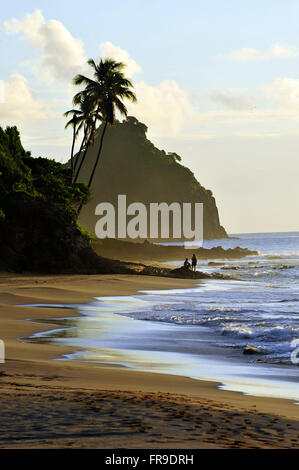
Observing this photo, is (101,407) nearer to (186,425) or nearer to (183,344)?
(186,425)

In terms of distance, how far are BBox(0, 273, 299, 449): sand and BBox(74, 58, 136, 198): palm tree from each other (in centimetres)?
3736

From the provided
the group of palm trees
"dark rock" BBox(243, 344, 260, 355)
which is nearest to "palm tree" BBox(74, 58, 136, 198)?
the group of palm trees

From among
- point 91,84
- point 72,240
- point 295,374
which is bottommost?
point 295,374

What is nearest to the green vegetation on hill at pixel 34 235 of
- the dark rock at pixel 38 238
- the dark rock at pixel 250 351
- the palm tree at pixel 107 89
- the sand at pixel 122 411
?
the dark rock at pixel 38 238

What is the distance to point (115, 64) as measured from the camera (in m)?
46.2

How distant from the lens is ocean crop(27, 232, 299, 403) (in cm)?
859

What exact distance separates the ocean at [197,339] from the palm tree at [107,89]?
26.6 metres

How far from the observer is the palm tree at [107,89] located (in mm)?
44875

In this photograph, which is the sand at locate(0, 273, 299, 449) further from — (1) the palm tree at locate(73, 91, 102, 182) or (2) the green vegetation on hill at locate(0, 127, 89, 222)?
(1) the palm tree at locate(73, 91, 102, 182)

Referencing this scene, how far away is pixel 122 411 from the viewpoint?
518 cm

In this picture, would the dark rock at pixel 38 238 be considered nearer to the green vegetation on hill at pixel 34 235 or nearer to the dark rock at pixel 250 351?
the green vegetation on hill at pixel 34 235
